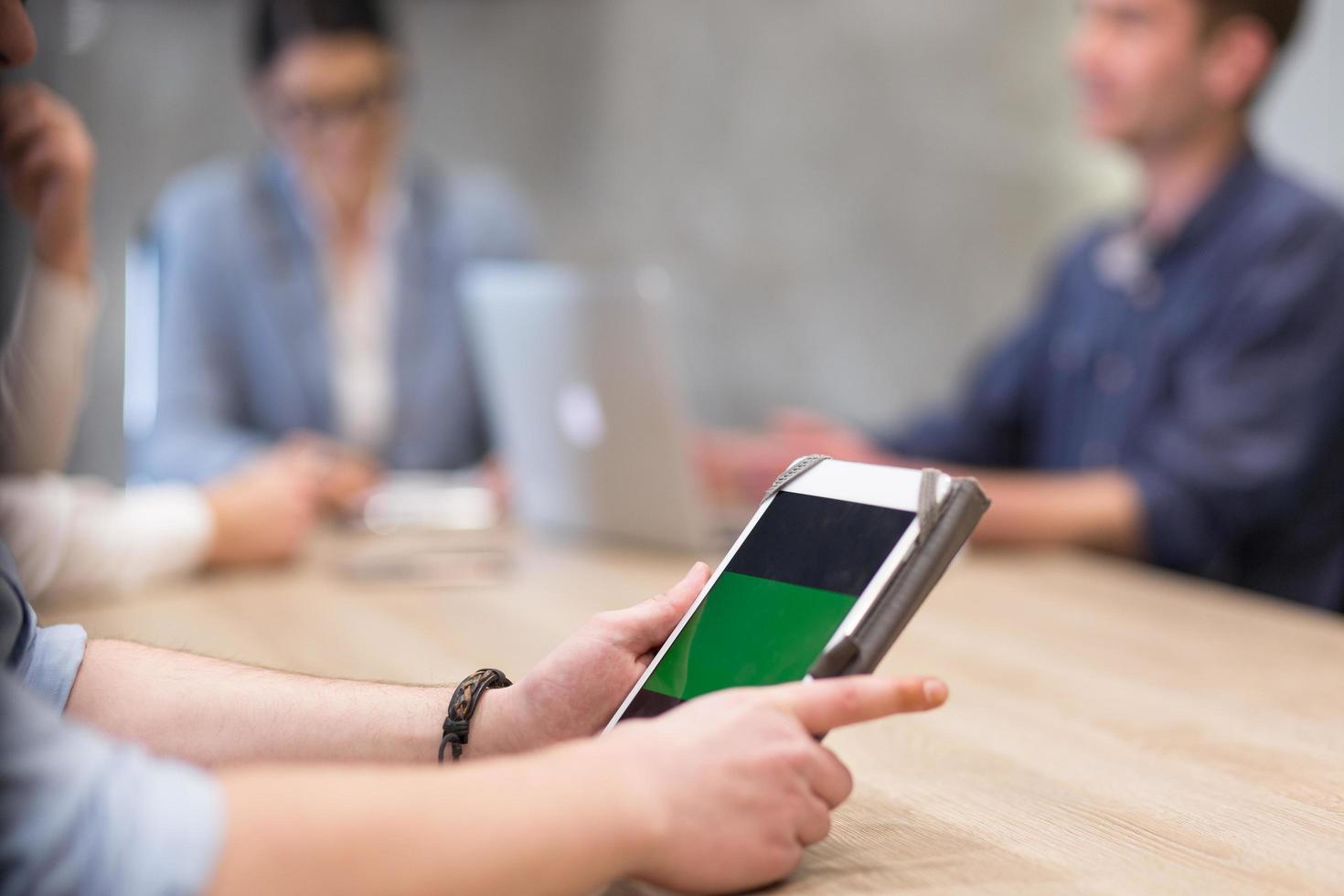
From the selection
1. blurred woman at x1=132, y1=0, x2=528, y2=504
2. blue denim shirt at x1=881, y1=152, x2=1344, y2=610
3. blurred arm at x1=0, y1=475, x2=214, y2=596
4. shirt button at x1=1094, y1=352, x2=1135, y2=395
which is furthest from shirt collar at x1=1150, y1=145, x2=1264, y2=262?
blurred arm at x1=0, y1=475, x2=214, y2=596

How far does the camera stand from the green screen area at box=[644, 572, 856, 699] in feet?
2.43

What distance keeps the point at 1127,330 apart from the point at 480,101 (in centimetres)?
198

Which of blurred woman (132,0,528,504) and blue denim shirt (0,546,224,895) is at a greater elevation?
blue denim shirt (0,546,224,895)

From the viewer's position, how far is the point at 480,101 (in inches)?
144

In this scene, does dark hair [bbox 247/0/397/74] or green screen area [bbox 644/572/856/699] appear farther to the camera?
dark hair [bbox 247/0/397/74]

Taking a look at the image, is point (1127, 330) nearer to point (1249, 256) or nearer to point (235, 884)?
point (1249, 256)

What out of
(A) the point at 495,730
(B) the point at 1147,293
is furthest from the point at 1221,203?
(A) the point at 495,730

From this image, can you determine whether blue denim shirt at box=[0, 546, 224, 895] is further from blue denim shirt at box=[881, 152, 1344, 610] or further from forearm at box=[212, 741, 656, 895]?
blue denim shirt at box=[881, 152, 1344, 610]

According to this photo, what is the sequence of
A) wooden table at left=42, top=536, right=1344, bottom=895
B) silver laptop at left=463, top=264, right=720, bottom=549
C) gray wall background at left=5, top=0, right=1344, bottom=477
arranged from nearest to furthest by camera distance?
wooden table at left=42, top=536, right=1344, bottom=895
silver laptop at left=463, top=264, right=720, bottom=549
gray wall background at left=5, top=0, right=1344, bottom=477

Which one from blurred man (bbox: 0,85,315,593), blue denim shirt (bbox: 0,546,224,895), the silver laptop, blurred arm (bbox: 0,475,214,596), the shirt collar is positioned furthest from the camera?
the shirt collar

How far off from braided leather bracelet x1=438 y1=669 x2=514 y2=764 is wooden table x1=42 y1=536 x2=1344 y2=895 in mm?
211

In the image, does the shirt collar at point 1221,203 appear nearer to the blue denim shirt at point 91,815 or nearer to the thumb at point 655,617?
the thumb at point 655,617

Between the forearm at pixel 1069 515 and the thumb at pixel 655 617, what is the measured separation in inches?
44.7

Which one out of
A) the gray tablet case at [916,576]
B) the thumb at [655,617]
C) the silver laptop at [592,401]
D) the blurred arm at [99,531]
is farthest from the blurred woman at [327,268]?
the gray tablet case at [916,576]
